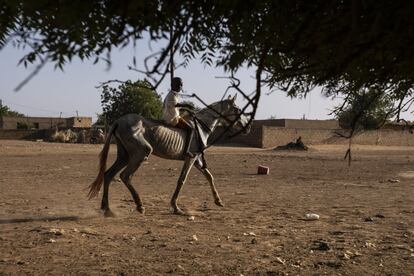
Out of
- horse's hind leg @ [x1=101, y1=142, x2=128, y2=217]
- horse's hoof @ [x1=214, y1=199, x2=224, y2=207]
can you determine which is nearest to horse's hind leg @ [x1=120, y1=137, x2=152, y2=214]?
horse's hind leg @ [x1=101, y1=142, x2=128, y2=217]

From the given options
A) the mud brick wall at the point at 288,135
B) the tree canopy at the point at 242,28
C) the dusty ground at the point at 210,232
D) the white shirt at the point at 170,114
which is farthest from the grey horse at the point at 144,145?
the mud brick wall at the point at 288,135

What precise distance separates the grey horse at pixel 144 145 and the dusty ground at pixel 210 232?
0.43 metres

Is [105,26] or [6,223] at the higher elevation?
[105,26]

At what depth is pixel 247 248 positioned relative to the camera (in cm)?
633

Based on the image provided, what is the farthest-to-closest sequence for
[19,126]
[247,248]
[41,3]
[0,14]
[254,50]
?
[19,126] < [247,248] < [254,50] < [0,14] < [41,3]

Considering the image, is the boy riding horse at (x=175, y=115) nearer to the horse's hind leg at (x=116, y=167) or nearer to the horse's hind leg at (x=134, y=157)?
the horse's hind leg at (x=134, y=157)

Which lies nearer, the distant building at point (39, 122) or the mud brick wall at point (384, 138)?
the mud brick wall at point (384, 138)

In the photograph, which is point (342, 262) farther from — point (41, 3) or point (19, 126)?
point (19, 126)

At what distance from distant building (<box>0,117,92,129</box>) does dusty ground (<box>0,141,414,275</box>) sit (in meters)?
57.1

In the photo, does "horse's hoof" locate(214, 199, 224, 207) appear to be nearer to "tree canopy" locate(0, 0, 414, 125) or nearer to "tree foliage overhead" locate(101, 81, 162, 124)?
"tree canopy" locate(0, 0, 414, 125)

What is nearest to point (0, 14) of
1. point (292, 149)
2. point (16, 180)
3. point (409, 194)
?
point (409, 194)

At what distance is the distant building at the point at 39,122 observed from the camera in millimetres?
68250

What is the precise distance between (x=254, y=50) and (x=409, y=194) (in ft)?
30.1

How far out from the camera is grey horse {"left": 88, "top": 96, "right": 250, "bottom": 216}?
8727 millimetres
